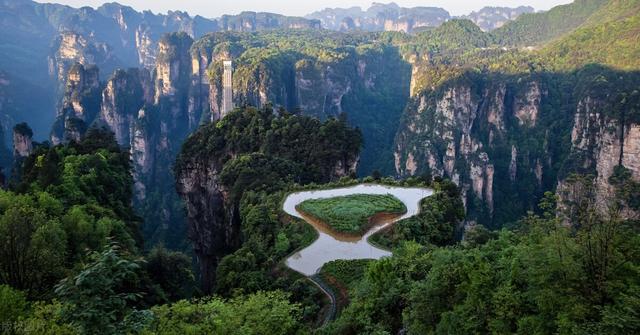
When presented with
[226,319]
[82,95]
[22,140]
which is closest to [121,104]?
[82,95]

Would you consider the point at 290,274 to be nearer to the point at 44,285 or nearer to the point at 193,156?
the point at 44,285

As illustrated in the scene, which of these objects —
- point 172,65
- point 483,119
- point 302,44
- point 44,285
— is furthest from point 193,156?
point 302,44

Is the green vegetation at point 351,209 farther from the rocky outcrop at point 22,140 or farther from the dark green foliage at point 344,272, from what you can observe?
the rocky outcrop at point 22,140

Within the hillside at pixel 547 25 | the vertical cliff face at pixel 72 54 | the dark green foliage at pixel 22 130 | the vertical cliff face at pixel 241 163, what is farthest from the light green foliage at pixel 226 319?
the hillside at pixel 547 25

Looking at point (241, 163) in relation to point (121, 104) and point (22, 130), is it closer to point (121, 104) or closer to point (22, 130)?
point (22, 130)

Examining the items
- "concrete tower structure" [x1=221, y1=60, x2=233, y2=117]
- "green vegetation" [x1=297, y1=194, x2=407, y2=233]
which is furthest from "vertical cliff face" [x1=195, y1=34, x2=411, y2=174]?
"green vegetation" [x1=297, y1=194, x2=407, y2=233]

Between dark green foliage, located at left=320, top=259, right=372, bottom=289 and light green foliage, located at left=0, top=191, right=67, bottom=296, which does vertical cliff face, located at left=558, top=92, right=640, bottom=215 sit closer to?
dark green foliage, located at left=320, top=259, right=372, bottom=289
